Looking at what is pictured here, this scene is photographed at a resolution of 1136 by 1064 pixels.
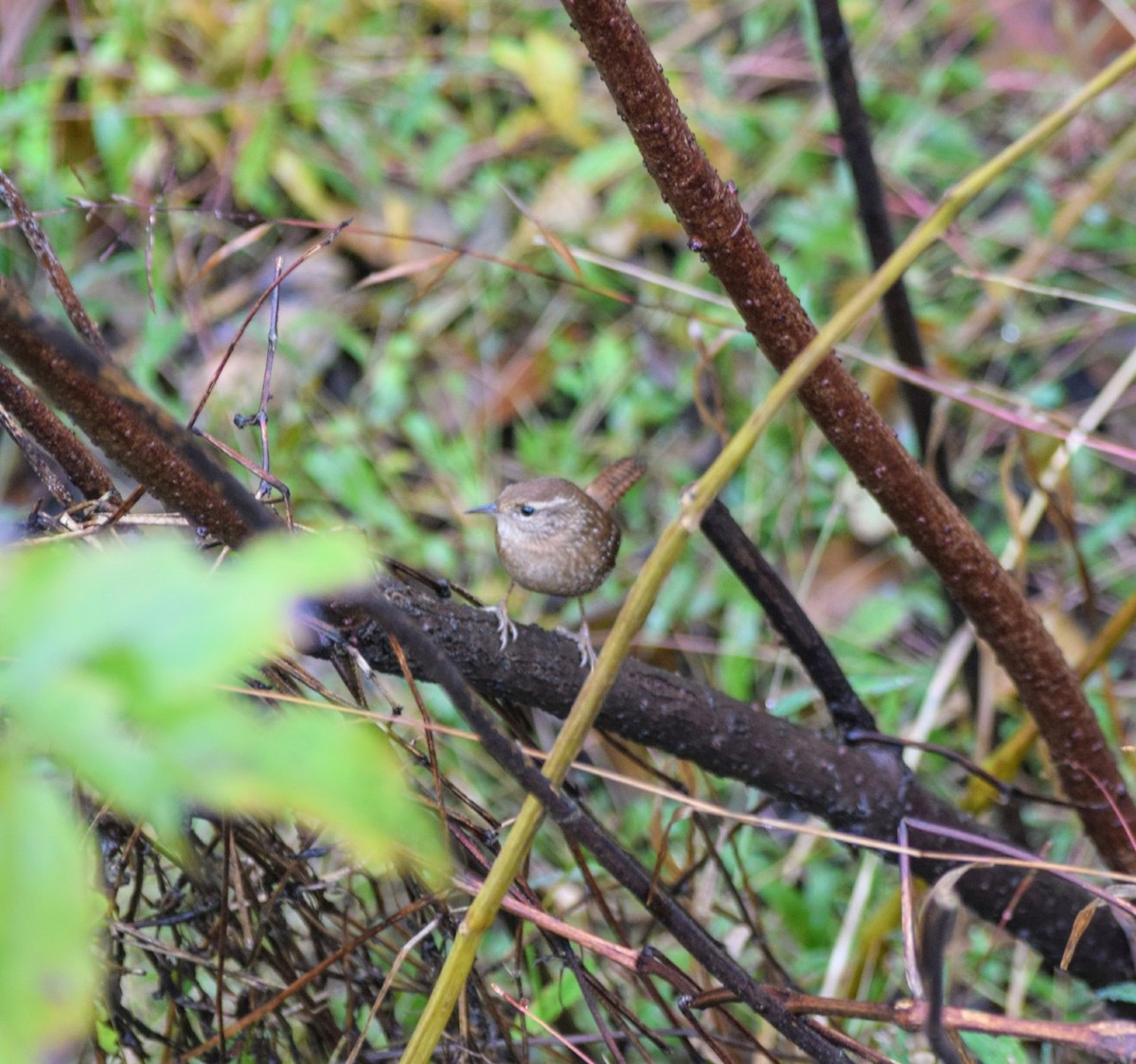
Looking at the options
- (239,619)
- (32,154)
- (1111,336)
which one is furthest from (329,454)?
(239,619)

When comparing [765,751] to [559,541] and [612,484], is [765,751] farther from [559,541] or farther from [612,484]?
[612,484]

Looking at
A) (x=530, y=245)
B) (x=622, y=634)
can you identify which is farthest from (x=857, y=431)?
(x=530, y=245)

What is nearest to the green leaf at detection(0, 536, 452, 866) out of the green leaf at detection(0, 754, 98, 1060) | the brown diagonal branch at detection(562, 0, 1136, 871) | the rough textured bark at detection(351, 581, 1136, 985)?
the green leaf at detection(0, 754, 98, 1060)

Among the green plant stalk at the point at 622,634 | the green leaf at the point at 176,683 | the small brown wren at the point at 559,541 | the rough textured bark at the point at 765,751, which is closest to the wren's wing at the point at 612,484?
the small brown wren at the point at 559,541

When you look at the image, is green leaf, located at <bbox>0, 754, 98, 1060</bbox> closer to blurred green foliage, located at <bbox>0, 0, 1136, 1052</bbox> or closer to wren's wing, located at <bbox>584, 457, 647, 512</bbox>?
wren's wing, located at <bbox>584, 457, 647, 512</bbox>

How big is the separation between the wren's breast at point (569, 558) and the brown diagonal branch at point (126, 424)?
1.22m

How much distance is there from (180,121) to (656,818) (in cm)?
364

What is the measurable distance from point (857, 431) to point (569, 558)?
94 centimetres

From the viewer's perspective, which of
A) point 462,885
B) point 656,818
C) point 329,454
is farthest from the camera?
point 329,454

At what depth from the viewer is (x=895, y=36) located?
482cm

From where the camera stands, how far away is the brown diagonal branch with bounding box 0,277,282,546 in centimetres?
82

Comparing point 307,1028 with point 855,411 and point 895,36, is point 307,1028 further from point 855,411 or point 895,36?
point 895,36

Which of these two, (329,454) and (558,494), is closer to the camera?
(558,494)

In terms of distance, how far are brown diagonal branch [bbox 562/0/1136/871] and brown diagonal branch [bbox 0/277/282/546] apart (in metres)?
0.64
